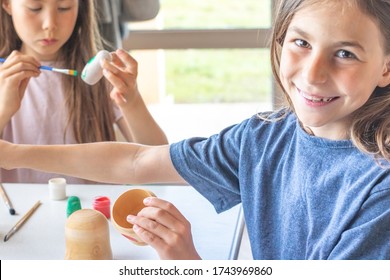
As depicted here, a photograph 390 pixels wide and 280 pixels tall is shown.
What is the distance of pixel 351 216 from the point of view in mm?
768

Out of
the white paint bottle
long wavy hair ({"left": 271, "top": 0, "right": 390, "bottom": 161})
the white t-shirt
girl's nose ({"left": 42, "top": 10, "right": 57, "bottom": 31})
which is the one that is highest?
long wavy hair ({"left": 271, "top": 0, "right": 390, "bottom": 161})

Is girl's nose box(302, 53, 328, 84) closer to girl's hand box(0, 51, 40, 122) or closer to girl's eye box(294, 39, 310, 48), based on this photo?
girl's eye box(294, 39, 310, 48)

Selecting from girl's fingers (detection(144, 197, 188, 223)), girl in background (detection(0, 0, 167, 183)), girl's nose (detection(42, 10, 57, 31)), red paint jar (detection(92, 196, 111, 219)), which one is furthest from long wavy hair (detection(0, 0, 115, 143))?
girl's fingers (detection(144, 197, 188, 223))

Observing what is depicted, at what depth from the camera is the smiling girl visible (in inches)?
29.6

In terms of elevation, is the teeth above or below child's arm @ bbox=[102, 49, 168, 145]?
above

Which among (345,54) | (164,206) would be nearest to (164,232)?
(164,206)

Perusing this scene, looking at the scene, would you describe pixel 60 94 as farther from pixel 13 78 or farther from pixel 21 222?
pixel 21 222

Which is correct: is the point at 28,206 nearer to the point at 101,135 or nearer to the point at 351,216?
the point at 101,135

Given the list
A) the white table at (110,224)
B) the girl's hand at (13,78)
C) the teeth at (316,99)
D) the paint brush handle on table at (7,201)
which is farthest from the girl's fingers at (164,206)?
the girl's hand at (13,78)

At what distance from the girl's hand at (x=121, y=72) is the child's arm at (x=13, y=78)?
17 centimetres

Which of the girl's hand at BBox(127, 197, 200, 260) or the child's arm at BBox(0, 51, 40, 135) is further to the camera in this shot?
the child's arm at BBox(0, 51, 40, 135)

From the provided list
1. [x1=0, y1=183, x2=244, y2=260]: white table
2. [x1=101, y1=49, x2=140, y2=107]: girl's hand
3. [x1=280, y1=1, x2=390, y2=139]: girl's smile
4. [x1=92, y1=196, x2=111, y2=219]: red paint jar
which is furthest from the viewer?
[x1=101, y1=49, x2=140, y2=107]: girl's hand

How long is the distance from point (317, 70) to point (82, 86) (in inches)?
31.8

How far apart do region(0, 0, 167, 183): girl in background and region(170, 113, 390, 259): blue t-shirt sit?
39 cm
